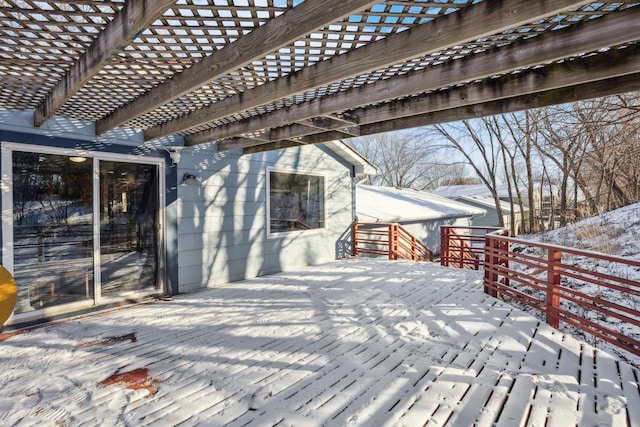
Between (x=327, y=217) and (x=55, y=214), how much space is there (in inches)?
191

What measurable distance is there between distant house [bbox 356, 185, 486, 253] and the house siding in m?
2.57

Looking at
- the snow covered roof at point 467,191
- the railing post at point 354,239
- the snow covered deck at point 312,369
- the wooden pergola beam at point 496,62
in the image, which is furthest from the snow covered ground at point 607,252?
the snow covered roof at point 467,191

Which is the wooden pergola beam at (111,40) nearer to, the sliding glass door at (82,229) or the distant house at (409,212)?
the sliding glass door at (82,229)

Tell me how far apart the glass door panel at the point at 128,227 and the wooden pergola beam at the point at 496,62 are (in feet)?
7.82

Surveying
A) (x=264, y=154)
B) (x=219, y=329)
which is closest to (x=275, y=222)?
(x=264, y=154)

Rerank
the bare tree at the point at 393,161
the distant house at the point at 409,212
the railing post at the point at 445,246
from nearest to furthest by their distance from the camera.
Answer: the railing post at the point at 445,246 < the distant house at the point at 409,212 < the bare tree at the point at 393,161

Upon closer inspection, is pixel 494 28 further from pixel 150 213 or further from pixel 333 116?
pixel 150 213

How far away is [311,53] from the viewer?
231 centimetres

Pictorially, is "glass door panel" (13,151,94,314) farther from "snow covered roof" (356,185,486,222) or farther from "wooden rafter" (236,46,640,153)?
"snow covered roof" (356,185,486,222)

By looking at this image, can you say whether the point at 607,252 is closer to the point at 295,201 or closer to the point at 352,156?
the point at 352,156

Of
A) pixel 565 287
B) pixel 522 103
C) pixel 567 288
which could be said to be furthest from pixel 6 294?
pixel 565 287

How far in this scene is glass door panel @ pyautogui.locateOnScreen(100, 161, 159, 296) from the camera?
4191 millimetres

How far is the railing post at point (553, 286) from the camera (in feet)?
11.3

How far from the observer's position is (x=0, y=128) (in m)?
3.44
